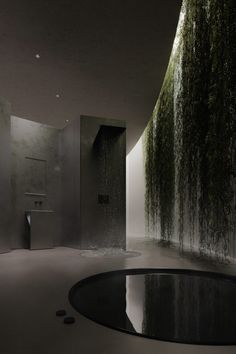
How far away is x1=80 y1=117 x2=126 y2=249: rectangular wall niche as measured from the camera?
5.67 metres

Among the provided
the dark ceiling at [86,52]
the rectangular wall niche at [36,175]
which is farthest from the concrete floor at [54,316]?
the dark ceiling at [86,52]

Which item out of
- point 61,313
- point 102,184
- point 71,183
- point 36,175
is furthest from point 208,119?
point 36,175

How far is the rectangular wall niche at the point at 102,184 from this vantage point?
567 centimetres

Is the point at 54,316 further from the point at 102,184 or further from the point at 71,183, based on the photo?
the point at 71,183

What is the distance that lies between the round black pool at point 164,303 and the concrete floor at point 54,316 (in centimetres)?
10

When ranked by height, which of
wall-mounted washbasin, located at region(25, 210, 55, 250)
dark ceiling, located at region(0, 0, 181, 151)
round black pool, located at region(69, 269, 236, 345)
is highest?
dark ceiling, located at region(0, 0, 181, 151)

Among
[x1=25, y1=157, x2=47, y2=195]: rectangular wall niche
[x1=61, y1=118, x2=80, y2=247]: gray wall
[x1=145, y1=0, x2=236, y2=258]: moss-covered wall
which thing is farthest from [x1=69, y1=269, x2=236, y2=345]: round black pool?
[x1=25, y1=157, x2=47, y2=195]: rectangular wall niche

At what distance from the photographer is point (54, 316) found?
6.86 feet

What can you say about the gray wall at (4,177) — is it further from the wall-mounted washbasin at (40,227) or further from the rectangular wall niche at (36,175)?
the rectangular wall niche at (36,175)

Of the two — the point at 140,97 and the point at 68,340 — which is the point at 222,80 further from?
the point at 68,340

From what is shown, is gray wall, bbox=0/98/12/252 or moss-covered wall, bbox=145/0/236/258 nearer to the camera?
moss-covered wall, bbox=145/0/236/258

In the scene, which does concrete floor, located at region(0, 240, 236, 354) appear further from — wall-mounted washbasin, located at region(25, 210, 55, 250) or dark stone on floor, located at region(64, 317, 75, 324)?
wall-mounted washbasin, located at region(25, 210, 55, 250)

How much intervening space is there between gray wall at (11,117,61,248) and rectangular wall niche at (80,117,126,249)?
41.3 inches

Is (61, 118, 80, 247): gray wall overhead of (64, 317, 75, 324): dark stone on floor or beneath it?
overhead
